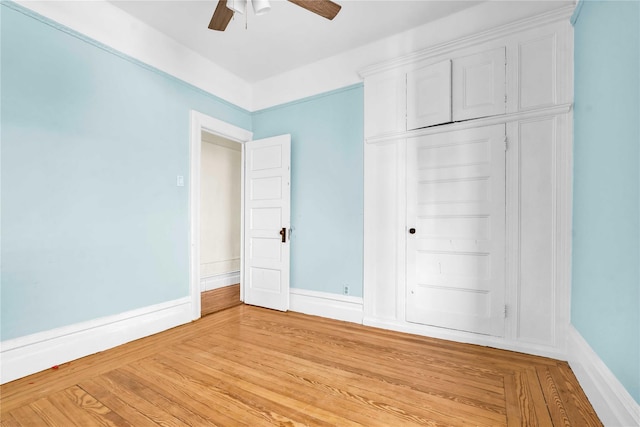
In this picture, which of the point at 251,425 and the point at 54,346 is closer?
the point at 251,425

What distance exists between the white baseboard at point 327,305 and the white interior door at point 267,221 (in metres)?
0.13

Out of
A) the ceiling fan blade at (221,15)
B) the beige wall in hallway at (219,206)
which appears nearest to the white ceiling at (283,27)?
the ceiling fan blade at (221,15)

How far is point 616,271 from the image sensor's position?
1.57m

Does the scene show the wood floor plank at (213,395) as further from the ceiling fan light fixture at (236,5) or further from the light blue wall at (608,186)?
the ceiling fan light fixture at (236,5)

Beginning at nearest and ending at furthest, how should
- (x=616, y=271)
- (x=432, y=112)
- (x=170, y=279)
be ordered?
(x=616, y=271) < (x=432, y=112) < (x=170, y=279)

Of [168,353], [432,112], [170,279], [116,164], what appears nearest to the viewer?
[168,353]

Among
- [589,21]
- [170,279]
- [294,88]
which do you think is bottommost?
[170,279]

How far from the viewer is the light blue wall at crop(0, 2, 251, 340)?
210 cm

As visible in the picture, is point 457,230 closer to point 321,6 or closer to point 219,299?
point 321,6

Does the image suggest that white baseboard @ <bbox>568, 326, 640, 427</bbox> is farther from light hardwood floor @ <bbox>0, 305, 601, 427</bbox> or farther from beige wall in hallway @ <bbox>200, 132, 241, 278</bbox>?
beige wall in hallway @ <bbox>200, 132, 241, 278</bbox>

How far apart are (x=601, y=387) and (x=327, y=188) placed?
2690mm

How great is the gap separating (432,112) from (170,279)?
3.09 m

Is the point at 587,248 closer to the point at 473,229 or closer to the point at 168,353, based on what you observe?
the point at 473,229

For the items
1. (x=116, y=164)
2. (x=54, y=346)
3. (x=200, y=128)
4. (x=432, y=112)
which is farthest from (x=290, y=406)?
(x=200, y=128)
